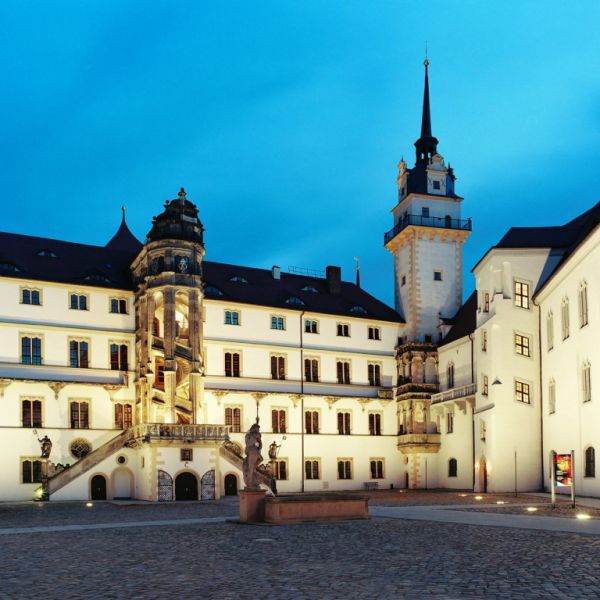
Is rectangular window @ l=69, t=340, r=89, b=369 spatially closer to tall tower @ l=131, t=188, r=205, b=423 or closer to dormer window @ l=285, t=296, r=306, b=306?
tall tower @ l=131, t=188, r=205, b=423

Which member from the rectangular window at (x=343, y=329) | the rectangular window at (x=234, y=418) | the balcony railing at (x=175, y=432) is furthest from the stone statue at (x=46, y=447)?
the rectangular window at (x=343, y=329)

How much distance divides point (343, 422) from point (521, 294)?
740 inches

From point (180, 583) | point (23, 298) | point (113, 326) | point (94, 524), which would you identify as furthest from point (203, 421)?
point (180, 583)

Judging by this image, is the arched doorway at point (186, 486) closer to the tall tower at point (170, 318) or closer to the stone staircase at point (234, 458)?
the stone staircase at point (234, 458)

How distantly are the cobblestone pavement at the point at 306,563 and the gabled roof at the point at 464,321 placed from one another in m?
35.2

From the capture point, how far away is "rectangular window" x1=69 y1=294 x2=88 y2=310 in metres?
54.5

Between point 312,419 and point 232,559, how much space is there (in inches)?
1738

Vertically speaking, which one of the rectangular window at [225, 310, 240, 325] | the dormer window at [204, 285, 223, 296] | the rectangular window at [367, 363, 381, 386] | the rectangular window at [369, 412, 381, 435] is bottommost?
the rectangular window at [369, 412, 381, 435]

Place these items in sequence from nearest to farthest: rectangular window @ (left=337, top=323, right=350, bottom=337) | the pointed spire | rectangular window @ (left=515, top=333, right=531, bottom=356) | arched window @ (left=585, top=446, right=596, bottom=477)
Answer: arched window @ (left=585, top=446, right=596, bottom=477), rectangular window @ (left=515, top=333, right=531, bottom=356), rectangular window @ (left=337, top=323, right=350, bottom=337), the pointed spire

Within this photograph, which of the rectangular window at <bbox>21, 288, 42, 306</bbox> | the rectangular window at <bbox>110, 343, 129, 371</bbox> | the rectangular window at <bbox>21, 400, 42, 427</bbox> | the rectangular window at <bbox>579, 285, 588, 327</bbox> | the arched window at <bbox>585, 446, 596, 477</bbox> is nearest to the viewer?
the arched window at <bbox>585, 446, 596, 477</bbox>

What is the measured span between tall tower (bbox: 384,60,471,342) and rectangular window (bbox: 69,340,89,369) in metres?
25.8

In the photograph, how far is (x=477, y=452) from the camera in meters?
53.1

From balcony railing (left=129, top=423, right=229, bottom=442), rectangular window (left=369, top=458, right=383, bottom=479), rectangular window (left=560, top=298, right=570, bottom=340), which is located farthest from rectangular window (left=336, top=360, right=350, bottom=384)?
rectangular window (left=560, top=298, right=570, bottom=340)

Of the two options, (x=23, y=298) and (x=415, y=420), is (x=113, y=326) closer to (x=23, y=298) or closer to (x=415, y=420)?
(x=23, y=298)
